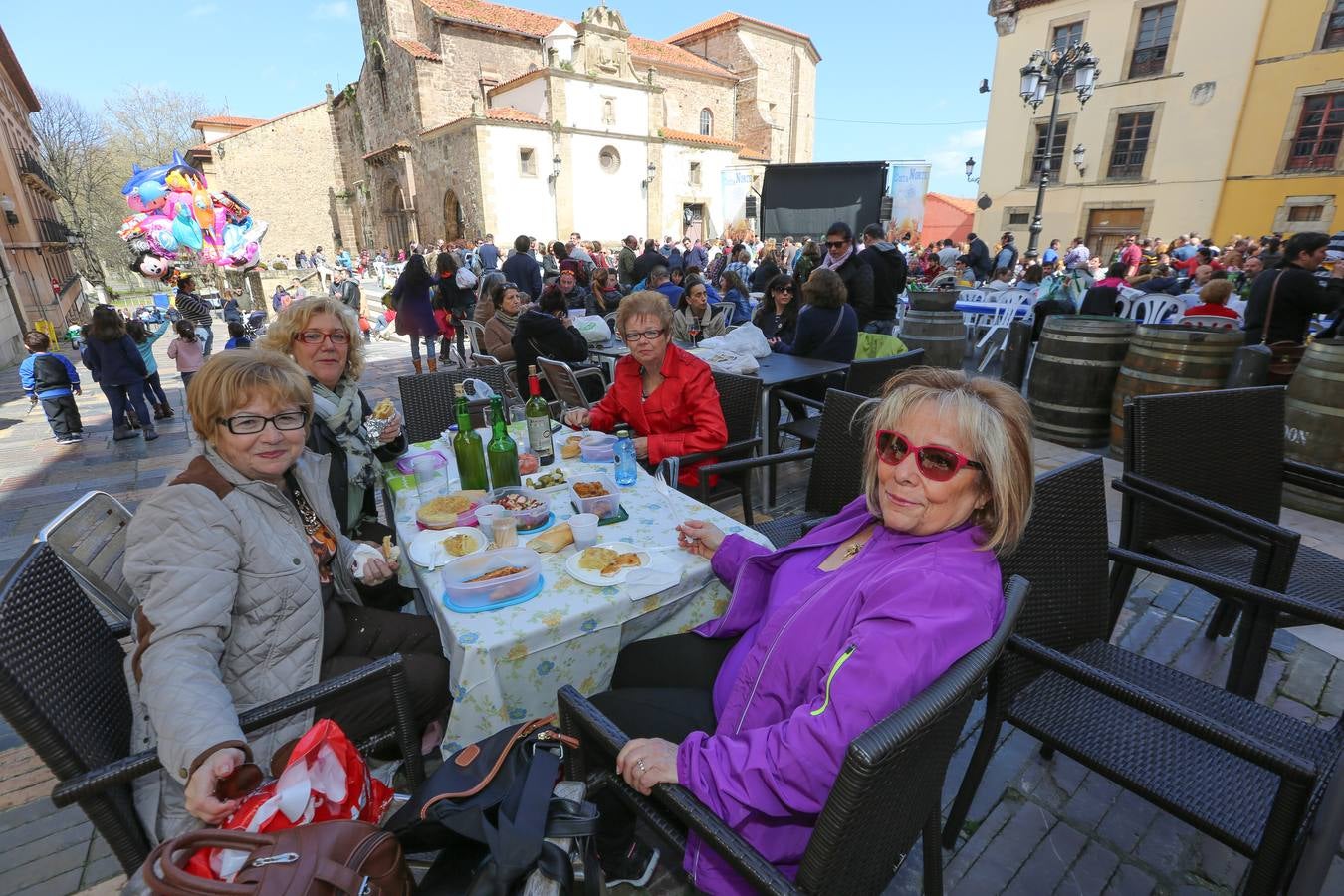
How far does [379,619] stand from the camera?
212cm

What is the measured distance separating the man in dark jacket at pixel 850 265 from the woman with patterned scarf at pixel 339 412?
4.67 m

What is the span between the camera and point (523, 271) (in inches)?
388

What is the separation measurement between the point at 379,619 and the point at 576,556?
0.84m

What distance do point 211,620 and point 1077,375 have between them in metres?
5.73

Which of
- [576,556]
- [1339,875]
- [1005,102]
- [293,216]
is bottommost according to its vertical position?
[1339,875]

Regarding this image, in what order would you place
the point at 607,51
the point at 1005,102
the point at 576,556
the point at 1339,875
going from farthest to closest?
the point at 607,51, the point at 1005,102, the point at 576,556, the point at 1339,875

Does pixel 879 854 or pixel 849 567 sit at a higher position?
pixel 849 567

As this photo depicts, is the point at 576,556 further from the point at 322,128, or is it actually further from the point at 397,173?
the point at 322,128

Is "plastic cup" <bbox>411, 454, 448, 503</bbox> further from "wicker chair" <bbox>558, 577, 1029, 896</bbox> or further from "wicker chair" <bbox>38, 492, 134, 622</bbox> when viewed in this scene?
"wicker chair" <bbox>558, 577, 1029, 896</bbox>

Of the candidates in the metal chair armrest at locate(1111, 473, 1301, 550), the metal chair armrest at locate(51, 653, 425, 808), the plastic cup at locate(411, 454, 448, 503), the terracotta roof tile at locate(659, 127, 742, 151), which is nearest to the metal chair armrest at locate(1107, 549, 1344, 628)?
the metal chair armrest at locate(1111, 473, 1301, 550)

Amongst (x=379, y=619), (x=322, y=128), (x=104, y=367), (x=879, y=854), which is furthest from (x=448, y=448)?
(x=322, y=128)

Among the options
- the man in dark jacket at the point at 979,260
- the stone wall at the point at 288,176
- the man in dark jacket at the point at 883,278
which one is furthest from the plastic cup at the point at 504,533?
the stone wall at the point at 288,176

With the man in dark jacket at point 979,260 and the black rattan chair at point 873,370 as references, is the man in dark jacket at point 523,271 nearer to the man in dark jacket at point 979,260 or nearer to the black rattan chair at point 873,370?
the black rattan chair at point 873,370

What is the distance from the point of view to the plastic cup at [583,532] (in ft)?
6.33
